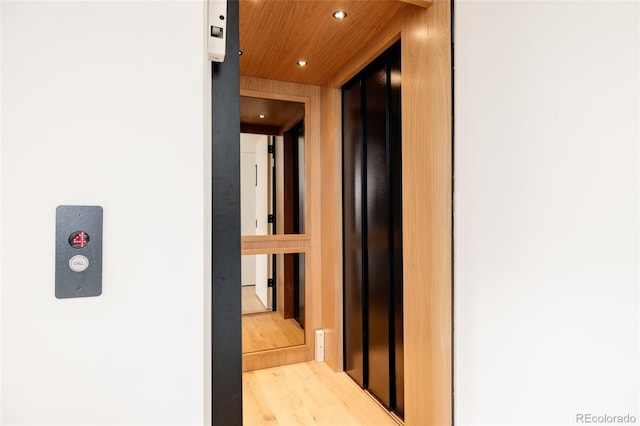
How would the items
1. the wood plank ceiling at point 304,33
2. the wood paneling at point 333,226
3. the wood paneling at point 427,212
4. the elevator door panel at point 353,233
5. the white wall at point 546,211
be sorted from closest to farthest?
the white wall at point 546,211 → the wood paneling at point 427,212 → the wood plank ceiling at point 304,33 → the elevator door panel at point 353,233 → the wood paneling at point 333,226

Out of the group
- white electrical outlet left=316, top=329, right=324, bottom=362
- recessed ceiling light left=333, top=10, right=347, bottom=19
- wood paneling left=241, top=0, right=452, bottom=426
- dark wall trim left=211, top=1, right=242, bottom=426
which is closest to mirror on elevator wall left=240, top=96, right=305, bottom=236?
wood paneling left=241, top=0, right=452, bottom=426

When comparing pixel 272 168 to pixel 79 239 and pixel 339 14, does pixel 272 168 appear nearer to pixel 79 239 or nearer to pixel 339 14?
pixel 339 14

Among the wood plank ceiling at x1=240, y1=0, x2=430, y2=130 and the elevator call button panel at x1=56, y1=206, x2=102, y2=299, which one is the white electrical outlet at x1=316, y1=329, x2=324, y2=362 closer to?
the wood plank ceiling at x1=240, y1=0, x2=430, y2=130

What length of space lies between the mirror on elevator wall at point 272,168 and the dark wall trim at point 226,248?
6.26 ft

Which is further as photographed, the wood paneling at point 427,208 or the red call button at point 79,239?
the wood paneling at point 427,208

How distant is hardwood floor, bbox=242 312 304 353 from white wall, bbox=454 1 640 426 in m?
1.60

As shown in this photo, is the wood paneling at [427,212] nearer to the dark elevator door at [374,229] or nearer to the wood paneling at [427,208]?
the wood paneling at [427,208]

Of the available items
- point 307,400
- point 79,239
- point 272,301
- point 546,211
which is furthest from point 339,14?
point 307,400

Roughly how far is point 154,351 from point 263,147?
2.33 metres

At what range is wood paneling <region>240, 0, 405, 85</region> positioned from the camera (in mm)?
1630

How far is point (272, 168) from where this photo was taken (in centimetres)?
282

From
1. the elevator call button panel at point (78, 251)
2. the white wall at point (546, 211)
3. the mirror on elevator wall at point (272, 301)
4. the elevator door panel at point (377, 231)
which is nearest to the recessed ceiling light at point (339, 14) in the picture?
the elevator door panel at point (377, 231)

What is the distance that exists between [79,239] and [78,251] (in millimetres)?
20

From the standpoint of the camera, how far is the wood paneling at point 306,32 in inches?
64.2
